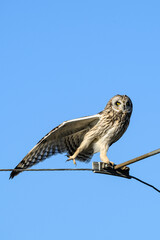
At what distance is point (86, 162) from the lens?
336 inches

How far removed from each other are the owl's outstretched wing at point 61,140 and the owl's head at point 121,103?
37 cm

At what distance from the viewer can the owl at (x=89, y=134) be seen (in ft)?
26.0

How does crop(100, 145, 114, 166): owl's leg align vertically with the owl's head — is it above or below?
below

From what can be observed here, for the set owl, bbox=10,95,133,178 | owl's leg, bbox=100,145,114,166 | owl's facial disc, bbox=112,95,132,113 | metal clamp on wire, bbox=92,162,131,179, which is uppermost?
owl's facial disc, bbox=112,95,132,113

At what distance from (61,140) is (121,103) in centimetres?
117

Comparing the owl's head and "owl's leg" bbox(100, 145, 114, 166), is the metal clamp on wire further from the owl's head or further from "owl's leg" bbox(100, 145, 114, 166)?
the owl's head

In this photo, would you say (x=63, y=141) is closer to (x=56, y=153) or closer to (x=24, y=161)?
(x=56, y=153)

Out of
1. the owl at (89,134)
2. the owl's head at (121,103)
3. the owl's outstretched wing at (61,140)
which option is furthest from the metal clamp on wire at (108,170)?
the owl's head at (121,103)

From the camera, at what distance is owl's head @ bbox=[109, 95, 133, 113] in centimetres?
811

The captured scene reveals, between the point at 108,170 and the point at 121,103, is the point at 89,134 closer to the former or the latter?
the point at 121,103

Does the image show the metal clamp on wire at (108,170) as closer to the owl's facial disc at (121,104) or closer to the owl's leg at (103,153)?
the owl's leg at (103,153)

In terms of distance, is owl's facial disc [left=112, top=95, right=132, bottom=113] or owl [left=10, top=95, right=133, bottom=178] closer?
owl [left=10, top=95, right=133, bottom=178]

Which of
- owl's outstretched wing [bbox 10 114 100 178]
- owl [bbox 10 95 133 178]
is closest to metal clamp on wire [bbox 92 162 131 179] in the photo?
owl [bbox 10 95 133 178]

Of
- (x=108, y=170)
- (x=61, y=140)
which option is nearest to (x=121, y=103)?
(x=61, y=140)
